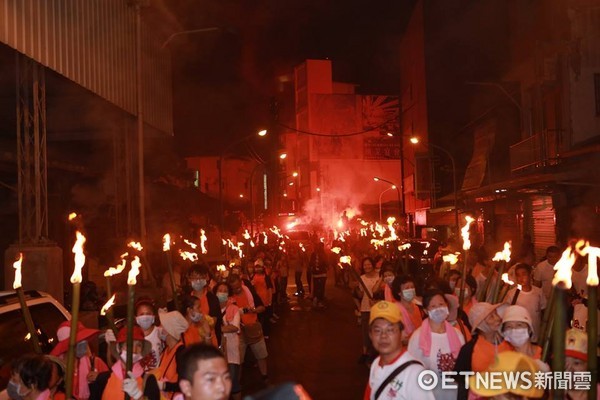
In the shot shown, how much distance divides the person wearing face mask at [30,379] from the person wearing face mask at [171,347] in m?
1.26

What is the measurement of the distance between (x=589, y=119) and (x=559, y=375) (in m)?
17.6

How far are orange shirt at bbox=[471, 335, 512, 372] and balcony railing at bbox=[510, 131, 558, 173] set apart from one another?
14.5 metres

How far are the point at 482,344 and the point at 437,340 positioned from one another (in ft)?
1.88

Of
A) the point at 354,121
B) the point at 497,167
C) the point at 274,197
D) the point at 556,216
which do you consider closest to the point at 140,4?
the point at 556,216

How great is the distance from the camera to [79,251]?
13.4ft

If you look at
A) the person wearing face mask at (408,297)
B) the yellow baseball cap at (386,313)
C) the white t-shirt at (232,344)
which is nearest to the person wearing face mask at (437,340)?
the yellow baseball cap at (386,313)

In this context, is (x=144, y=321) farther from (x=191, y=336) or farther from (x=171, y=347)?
(x=191, y=336)

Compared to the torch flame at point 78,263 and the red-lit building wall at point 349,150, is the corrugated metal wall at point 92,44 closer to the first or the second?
the torch flame at point 78,263

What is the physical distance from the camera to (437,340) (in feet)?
16.6

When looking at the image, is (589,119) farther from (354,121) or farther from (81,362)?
(354,121)

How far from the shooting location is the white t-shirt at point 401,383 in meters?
3.67

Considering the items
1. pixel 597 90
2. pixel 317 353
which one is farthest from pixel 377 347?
pixel 597 90

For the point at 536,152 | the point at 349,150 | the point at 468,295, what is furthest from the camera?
the point at 349,150

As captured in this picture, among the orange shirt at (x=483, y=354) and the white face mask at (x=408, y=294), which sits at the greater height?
the white face mask at (x=408, y=294)
